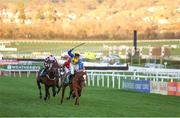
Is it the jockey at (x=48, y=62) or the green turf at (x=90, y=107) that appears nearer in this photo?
the green turf at (x=90, y=107)

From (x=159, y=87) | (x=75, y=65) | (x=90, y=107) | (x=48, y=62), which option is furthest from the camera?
(x=159, y=87)

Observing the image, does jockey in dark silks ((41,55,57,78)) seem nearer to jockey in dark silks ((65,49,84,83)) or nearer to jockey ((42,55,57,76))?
jockey ((42,55,57,76))

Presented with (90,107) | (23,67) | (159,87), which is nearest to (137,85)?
(159,87)

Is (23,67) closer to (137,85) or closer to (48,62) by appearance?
(137,85)

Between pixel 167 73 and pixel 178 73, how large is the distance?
5.01 feet

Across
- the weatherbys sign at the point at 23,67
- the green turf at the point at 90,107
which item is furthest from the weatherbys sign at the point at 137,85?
the weatherbys sign at the point at 23,67

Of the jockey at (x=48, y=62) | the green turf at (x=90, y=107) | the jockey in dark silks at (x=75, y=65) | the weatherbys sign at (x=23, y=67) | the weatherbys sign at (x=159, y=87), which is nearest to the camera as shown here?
the green turf at (x=90, y=107)

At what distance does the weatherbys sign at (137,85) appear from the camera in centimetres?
2634

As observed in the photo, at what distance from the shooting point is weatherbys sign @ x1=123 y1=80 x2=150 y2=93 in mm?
26342

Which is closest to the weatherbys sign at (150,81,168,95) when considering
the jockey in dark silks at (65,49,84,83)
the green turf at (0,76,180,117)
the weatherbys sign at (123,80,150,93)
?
the weatherbys sign at (123,80,150,93)

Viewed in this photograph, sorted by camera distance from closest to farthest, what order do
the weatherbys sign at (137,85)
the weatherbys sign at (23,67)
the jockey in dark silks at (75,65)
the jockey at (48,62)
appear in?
the jockey in dark silks at (75,65) < the jockey at (48,62) < the weatherbys sign at (137,85) < the weatherbys sign at (23,67)

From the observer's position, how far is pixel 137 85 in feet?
89.0

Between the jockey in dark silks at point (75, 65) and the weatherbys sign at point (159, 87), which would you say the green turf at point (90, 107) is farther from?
→ the weatherbys sign at point (159, 87)

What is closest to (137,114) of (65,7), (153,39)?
(153,39)
